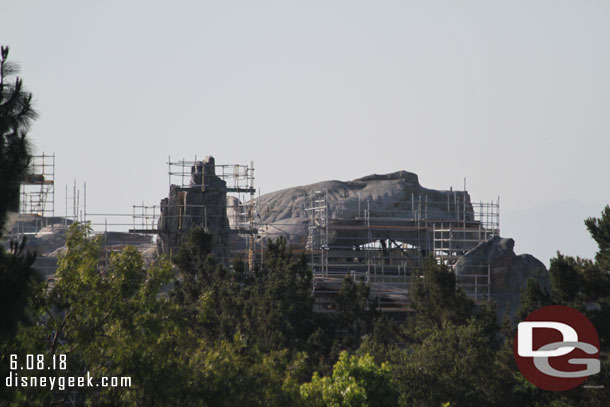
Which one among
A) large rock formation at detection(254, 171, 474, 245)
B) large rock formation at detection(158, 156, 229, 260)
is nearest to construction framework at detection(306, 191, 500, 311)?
large rock formation at detection(254, 171, 474, 245)

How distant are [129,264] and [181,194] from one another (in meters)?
27.5

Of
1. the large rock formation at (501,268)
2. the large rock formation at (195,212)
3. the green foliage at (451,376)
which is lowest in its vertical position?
the green foliage at (451,376)

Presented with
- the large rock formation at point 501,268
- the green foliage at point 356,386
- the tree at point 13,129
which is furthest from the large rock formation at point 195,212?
the tree at point 13,129

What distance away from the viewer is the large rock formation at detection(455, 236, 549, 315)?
49375mm

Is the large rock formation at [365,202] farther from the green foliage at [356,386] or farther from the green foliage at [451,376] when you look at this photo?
the green foliage at [356,386]

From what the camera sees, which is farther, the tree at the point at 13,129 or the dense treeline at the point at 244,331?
the dense treeline at the point at 244,331

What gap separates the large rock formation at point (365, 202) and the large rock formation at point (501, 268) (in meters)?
3.65

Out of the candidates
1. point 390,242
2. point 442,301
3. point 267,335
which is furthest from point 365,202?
point 267,335

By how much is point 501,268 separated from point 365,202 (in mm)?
9212

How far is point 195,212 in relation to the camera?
45.2m

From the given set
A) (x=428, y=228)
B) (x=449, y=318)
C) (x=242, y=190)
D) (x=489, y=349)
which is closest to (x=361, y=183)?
(x=428, y=228)

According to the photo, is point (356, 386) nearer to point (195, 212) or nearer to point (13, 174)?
point (13, 174)

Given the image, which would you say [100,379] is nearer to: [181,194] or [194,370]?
[194,370]

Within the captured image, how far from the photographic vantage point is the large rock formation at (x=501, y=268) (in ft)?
162
